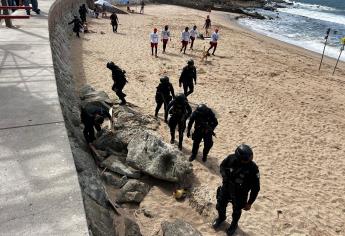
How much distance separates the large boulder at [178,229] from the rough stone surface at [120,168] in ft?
5.02

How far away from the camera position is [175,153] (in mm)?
7289

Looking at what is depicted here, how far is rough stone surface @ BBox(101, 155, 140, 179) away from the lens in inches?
277

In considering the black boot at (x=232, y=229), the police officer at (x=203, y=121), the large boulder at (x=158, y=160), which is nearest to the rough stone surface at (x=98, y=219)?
the large boulder at (x=158, y=160)

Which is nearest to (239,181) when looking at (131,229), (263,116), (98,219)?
(131,229)

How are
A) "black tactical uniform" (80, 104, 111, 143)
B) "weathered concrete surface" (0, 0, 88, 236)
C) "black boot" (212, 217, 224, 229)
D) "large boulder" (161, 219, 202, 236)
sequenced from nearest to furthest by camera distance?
"weathered concrete surface" (0, 0, 88, 236)
"large boulder" (161, 219, 202, 236)
"black boot" (212, 217, 224, 229)
"black tactical uniform" (80, 104, 111, 143)

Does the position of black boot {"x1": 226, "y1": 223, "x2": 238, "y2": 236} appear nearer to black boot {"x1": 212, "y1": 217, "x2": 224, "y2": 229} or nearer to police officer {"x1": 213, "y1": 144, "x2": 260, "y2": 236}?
police officer {"x1": 213, "y1": 144, "x2": 260, "y2": 236}

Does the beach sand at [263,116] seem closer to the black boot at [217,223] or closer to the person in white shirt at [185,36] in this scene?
the black boot at [217,223]

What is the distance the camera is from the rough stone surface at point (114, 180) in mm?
6787

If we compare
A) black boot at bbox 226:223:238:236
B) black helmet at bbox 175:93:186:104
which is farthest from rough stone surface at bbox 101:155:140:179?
black boot at bbox 226:223:238:236

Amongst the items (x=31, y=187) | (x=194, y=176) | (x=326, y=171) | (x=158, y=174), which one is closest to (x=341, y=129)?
(x=326, y=171)

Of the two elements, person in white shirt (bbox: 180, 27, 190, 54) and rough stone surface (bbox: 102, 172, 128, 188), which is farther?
person in white shirt (bbox: 180, 27, 190, 54)

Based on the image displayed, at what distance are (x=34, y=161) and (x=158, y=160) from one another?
9.87 feet

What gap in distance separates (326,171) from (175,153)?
4120 mm

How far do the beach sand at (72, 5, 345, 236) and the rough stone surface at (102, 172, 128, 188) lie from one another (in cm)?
64
